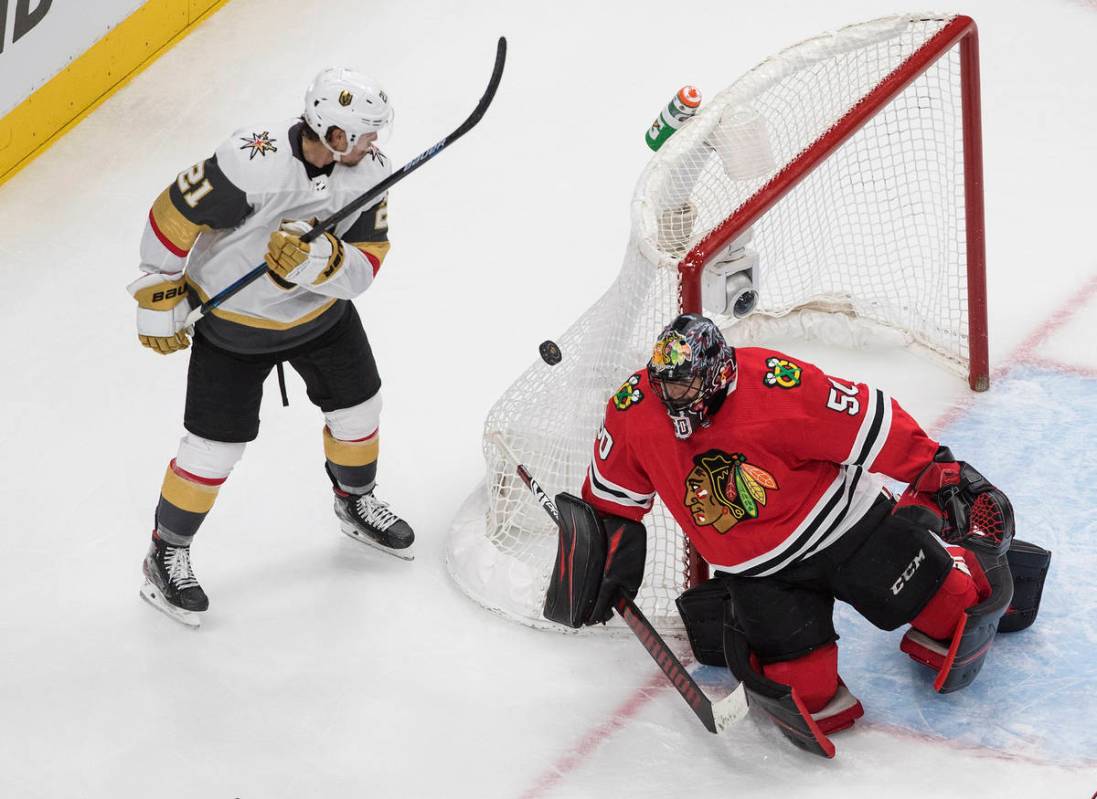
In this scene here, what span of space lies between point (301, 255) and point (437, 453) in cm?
113

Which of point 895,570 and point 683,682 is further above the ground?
point 895,570

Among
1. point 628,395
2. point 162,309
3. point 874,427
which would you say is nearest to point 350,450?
point 162,309

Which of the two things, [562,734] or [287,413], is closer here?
[562,734]

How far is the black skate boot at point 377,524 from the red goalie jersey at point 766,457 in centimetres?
82

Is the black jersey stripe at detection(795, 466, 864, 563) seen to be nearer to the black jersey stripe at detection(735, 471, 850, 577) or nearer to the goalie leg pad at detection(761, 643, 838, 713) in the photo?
the black jersey stripe at detection(735, 471, 850, 577)

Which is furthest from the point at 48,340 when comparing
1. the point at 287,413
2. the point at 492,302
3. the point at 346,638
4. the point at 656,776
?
the point at 656,776

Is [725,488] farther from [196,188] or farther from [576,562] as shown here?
[196,188]

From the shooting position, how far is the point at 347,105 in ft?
11.4

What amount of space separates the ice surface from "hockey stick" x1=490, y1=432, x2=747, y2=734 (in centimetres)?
10

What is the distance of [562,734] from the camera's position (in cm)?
373

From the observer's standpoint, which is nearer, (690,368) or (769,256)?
(690,368)

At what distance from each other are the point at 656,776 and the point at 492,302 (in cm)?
183

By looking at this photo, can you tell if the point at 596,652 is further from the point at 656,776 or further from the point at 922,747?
the point at 922,747

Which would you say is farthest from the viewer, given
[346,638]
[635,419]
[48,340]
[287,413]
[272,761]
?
[48,340]
